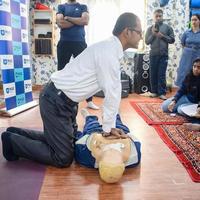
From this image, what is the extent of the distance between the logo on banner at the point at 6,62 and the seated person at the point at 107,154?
154 centimetres

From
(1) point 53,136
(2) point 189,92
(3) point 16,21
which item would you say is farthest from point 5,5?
(2) point 189,92

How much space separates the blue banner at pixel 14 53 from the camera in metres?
3.23

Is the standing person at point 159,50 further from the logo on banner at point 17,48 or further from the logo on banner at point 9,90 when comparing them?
the logo on banner at point 9,90

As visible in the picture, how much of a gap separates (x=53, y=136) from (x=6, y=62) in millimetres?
1688

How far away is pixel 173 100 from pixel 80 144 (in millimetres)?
1802

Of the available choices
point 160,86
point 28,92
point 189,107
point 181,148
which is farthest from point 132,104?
point 181,148

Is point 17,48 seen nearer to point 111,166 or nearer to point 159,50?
point 159,50

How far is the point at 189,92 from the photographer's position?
134 inches

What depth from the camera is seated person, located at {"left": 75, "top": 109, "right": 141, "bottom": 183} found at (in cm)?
173

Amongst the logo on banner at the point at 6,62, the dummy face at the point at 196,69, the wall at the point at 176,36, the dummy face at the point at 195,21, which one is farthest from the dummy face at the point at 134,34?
the wall at the point at 176,36

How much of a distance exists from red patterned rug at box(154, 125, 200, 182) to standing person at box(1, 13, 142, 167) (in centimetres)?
54

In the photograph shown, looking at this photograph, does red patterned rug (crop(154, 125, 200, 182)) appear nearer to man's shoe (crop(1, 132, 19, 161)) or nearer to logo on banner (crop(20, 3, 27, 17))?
man's shoe (crop(1, 132, 19, 161))

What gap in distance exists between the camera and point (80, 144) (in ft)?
6.55

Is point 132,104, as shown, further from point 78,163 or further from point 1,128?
point 78,163
